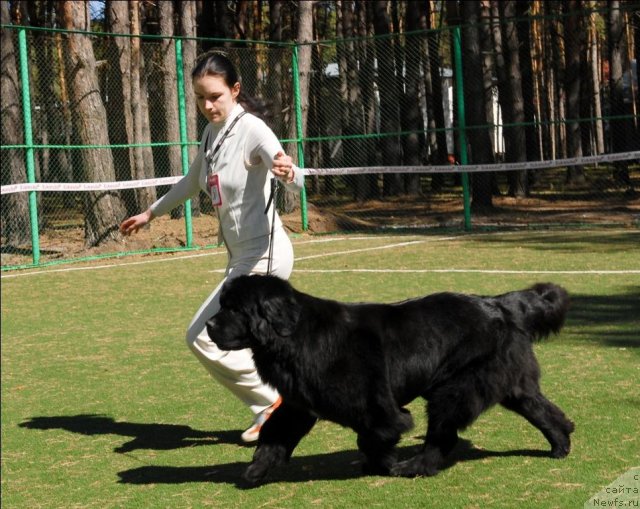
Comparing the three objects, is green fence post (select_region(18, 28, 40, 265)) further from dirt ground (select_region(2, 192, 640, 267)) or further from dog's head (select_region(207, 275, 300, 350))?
dog's head (select_region(207, 275, 300, 350))

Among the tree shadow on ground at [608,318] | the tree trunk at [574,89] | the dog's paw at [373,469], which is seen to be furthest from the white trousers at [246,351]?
the tree trunk at [574,89]

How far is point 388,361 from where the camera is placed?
5113 mm

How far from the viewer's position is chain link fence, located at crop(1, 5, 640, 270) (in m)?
18.1

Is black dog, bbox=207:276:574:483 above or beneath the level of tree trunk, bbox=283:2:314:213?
beneath

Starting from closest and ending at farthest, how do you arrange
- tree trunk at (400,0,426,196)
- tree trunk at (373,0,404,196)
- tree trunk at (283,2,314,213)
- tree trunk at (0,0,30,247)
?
tree trunk at (0,0,30,247) < tree trunk at (283,2,314,213) < tree trunk at (373,0,404,196) < tree trunk at (400,0,426,196)

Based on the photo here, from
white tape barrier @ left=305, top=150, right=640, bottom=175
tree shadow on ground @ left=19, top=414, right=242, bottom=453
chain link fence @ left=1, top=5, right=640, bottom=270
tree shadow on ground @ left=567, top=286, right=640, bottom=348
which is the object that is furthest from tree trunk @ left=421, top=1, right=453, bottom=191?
tree shadow on ground @ left=19, top=414, right=242, bottom=453

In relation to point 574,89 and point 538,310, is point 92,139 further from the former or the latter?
point 574,89

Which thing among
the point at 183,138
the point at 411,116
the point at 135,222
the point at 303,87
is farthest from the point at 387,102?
the point at 135,222

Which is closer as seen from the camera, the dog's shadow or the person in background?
the dog's shadow

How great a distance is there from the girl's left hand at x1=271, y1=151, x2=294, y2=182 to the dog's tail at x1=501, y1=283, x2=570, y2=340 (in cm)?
128

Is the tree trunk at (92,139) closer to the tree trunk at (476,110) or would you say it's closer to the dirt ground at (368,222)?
the dirt ground at (368,222)

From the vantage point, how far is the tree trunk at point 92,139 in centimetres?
1803

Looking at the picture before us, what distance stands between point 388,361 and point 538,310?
34.2 inches

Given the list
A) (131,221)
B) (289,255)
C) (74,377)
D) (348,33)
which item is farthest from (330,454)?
(348,33)
